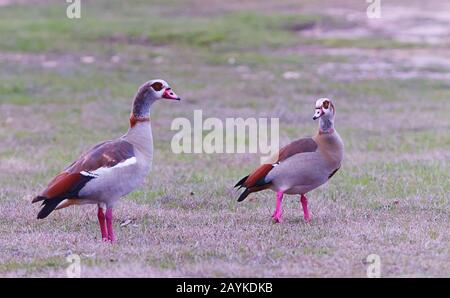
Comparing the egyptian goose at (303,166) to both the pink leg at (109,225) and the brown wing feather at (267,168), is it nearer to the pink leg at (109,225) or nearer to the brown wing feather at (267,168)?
the brown wing feather at (267,168)

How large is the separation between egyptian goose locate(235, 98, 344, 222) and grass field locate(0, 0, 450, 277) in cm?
36

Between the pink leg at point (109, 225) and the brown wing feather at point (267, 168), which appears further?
the brown wing feather at point (267, 168)

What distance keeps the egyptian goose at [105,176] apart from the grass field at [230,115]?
382mm

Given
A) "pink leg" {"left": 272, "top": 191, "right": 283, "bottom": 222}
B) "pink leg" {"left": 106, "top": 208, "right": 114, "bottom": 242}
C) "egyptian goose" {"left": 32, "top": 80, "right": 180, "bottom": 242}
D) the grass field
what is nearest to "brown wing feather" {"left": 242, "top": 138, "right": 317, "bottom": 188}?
"pink leg" {"left": 272, "top": 191, "right": 283, "bottom": 222}

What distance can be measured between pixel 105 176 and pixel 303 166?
202 centimetres

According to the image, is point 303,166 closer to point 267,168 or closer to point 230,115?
point 267,168

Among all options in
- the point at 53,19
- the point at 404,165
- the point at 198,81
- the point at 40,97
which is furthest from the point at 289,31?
the point at 404,165

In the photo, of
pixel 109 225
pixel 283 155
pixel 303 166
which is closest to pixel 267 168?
pixel 283 155

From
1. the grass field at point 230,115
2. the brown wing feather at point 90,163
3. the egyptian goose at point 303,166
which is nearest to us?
the grass field at point 230,115

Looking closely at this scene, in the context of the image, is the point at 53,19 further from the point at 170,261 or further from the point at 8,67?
the point at 170,261

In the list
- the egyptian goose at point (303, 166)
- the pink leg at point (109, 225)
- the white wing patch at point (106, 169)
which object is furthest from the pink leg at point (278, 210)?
the pink leg at point (109, 225)

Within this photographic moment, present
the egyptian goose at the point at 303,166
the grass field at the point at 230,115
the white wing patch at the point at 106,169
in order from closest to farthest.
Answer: the grass field at the point at 230,115 → the white wing patch at the point at 106,169 → the egyptian goose at the point at 303,166

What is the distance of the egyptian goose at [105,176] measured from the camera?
25.9 feet

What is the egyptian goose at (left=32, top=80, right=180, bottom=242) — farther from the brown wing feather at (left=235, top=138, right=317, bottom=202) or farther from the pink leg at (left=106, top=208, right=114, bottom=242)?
the brown wing feather at (left=235, top=138, right=317, bottom=202)
